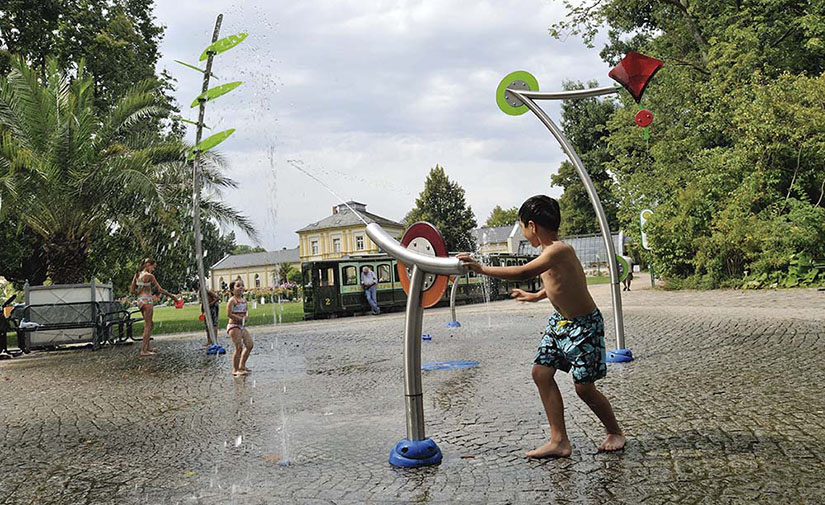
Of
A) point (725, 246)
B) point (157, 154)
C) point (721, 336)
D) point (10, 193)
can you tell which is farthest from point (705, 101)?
point (10, 193)

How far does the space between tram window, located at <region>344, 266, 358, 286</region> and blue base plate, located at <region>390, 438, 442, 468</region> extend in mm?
21603

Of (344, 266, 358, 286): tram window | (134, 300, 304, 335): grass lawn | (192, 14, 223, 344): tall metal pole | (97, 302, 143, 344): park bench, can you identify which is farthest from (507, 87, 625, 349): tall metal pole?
(344, 266, 358, 286): tram window

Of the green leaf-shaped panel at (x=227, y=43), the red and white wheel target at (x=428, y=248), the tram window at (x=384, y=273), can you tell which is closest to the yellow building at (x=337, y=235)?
the tram window at (x=384, y=273)

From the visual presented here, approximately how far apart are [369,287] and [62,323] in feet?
41.7

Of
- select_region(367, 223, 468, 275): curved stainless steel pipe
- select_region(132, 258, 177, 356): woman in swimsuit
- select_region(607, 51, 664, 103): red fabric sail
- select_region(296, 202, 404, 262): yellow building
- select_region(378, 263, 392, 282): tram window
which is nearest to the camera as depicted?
select_region(367, 223, 468, 275): curved stainless steel pipe

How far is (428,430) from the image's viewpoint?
508 centimetres

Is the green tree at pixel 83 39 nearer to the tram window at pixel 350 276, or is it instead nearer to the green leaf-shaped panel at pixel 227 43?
the tram window at pixel 350 276

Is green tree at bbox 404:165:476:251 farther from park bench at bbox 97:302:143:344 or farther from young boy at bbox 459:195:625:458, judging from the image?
young boy at bbox 459:195:625:458

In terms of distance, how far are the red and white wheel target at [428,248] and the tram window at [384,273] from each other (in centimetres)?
2211

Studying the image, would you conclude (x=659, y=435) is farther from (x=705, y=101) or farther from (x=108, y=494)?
(x=705, y=101)

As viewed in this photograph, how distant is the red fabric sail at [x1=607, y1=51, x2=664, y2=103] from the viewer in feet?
25.2

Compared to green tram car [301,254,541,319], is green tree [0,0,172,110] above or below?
above

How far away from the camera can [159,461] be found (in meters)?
4.59

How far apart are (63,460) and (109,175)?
1279 centimetres
